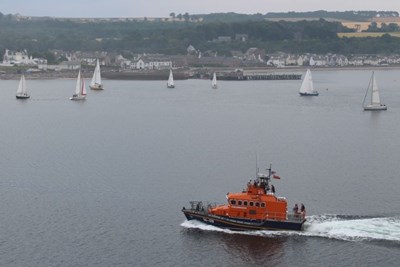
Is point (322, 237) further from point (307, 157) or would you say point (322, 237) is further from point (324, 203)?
point (307, 157)

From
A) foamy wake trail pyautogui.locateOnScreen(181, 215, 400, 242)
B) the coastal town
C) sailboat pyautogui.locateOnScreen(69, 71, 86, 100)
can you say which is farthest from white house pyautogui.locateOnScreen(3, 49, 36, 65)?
foamy wake trail pyautogui.locateOnScreen(181, 215, 400, 242)

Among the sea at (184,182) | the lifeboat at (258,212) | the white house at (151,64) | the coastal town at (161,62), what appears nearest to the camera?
the sea at (184,182)

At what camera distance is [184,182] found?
4225 cm

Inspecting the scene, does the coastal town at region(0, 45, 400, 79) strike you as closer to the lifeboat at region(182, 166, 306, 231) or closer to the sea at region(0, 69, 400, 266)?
the sea at region(0, 69, 400, 266)

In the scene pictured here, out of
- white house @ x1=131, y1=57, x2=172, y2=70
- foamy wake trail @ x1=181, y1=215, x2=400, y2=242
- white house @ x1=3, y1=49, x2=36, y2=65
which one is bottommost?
white house @ x1=131, y1=57, x2=172, y2=70

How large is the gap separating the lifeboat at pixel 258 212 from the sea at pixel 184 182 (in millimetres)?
428

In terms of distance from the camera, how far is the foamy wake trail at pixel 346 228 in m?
32.6

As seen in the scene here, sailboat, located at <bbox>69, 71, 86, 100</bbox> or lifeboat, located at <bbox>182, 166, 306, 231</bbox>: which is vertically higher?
lifeboat, located at <bbox>182, 166, 306, 231</bbox>

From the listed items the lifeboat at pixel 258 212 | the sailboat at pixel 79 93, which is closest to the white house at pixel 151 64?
the sailboat at pixel 79 93

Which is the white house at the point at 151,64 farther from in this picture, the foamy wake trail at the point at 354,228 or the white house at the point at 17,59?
the foamy wake trail at the point at 354,228

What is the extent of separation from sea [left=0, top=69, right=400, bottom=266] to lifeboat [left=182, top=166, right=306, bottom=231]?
0.43m

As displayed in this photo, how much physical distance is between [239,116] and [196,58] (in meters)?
106

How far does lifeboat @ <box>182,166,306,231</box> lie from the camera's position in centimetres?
3312

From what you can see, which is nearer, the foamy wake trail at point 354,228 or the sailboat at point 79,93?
the foamy wake trail at point 354,228
